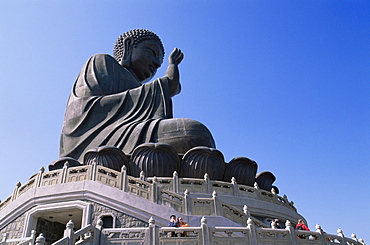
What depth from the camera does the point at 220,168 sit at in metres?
12.0

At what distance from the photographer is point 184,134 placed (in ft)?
43.2

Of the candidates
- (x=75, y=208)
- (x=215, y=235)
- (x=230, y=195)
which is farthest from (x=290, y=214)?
(x=75, y=208)

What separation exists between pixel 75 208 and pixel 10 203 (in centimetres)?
195

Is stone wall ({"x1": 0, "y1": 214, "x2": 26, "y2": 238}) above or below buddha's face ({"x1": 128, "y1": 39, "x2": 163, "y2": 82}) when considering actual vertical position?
below

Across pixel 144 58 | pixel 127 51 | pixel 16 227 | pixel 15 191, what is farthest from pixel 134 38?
pixel 16 227

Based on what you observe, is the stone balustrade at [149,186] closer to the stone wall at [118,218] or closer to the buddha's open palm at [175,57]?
the stone wall at [118,218]

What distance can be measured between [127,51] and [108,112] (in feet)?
16.7

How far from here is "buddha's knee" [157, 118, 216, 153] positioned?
515 inches

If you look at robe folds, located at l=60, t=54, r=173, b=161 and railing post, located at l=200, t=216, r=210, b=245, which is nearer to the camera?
railing post, located at l=200, t=216, r=210, b=245

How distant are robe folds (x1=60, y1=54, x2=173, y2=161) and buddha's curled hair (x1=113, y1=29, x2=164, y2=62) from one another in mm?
3213

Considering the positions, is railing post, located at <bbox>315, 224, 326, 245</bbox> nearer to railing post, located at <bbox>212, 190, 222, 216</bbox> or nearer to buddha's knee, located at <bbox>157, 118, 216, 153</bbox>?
railing post, located at <bbox>212, 190, 222, 216</bbox>

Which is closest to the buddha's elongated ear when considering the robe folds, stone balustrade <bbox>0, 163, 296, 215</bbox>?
the robe folds

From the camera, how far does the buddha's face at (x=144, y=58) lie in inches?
763

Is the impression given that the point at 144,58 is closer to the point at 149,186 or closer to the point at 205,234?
the point at 149,186
